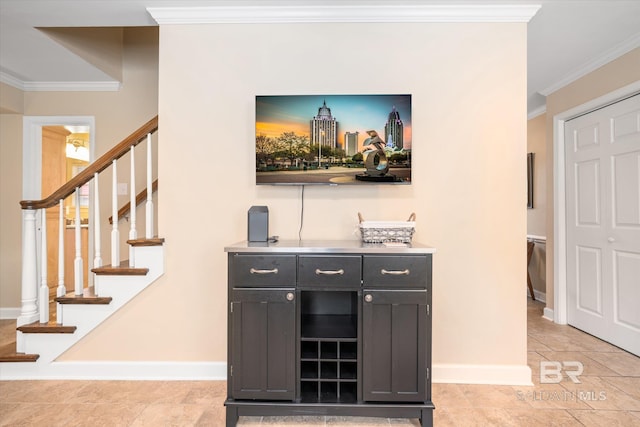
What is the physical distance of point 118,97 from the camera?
3451 mm

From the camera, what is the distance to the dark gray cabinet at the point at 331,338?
1.78 meters

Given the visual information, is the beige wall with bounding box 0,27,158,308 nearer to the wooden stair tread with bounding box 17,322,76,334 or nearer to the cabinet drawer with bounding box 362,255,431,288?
the wooden stair tread with bounding box 17,322,76,334

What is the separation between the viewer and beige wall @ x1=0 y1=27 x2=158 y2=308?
11.1 feet

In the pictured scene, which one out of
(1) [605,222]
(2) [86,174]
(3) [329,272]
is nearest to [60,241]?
(2) [86,174]

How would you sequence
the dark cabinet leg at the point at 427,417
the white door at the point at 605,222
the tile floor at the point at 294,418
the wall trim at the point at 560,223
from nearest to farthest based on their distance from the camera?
the dark cabinet leg at the point at 427,417 → the tile floor at the point at 294,418 → the white door at the point at 605,222 → the wall trim at the point at 560,223

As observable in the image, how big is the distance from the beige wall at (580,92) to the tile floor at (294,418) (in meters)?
1.43

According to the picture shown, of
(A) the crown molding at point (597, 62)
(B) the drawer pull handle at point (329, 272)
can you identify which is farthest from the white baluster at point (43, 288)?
(A) the crown molding at point (597, 62)

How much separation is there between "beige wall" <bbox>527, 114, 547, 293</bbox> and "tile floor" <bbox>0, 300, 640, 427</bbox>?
190 centimetres

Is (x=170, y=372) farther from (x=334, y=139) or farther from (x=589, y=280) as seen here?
(x=589, y=280)

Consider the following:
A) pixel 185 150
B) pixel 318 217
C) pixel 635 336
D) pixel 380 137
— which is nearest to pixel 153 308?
pixel 185 150

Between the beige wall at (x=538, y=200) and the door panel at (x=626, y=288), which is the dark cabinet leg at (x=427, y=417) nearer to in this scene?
the door panel at (x=626, y=288)

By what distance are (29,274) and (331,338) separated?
2.14 meters

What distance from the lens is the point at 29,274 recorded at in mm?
2373

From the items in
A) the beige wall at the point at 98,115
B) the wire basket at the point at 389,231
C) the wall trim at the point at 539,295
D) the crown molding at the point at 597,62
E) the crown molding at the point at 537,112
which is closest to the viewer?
the wire basket at the point at 389,231
